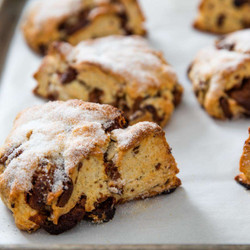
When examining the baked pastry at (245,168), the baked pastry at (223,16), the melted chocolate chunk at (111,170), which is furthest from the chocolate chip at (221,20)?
the melted chocolate chunk at (111,170)

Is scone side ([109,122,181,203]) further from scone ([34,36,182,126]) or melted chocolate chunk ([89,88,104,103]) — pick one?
melted chocolate chunk ([89,88,104,103])

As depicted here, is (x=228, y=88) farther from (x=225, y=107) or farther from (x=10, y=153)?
(x=10, y=153)

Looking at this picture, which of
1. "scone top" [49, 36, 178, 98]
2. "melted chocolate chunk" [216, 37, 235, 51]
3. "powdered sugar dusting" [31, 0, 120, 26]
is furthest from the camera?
"powdered sugar dusting" [31, 0, 120, 26]

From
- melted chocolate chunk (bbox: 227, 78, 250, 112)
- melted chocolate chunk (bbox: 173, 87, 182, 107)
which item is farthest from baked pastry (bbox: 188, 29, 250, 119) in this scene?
melted chocolate chunk (bbox: 173, 87, 182, 107)

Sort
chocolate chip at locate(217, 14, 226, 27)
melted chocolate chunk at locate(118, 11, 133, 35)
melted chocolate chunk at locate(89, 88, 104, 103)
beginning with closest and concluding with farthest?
melted chocolate chunk at locate(89, 88, 104, 103), melted chocolate chunk at locate(118, 11, 133, 35), chocolate chip at locate(217, 14, 226, 27)

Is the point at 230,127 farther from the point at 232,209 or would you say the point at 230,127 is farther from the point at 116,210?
the point at 116,210

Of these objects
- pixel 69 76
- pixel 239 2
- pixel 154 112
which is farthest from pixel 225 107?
pixel 239 2
